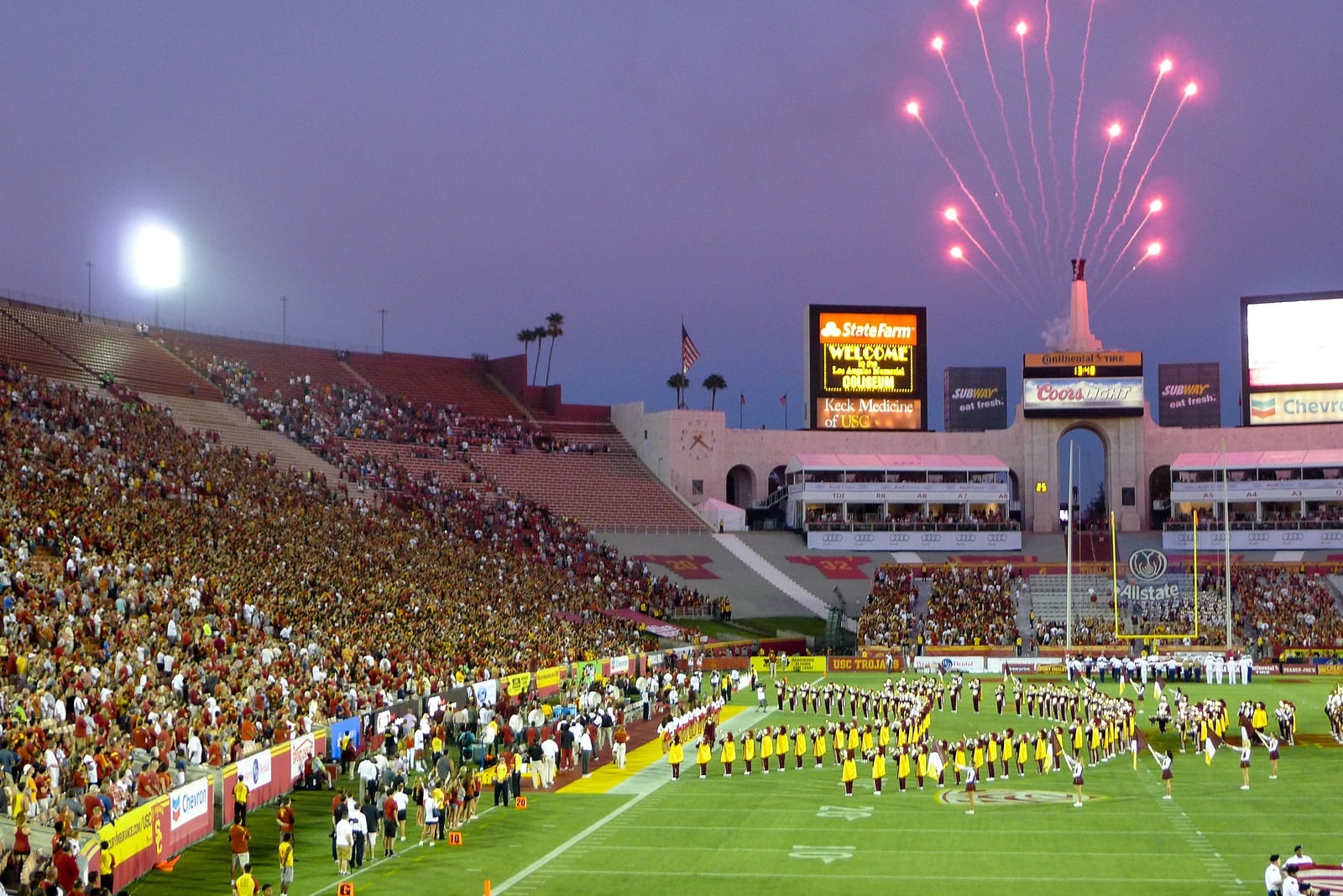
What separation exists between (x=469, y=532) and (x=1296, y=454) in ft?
138

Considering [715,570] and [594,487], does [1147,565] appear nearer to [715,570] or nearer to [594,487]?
[715,570]

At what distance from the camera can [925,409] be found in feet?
255

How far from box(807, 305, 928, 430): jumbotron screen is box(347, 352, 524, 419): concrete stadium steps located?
1711 centimetres

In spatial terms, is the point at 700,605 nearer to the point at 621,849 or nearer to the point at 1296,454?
the point at 1296,454

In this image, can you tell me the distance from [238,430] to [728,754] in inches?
1456

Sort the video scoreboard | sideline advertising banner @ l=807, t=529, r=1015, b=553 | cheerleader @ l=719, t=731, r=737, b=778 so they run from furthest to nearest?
the video scoreboard, sideline advertising banner @ l=807, t=529, r=1015, b=553, cheerleader @ l=719, t=731, r=737, b=778

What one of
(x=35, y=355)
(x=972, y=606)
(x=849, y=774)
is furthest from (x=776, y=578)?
(x=849, y=774)

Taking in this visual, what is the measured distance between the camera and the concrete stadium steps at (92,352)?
58.5 meters

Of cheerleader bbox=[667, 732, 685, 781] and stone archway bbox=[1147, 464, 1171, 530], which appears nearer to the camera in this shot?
cheerleader bbox=[667, 732, 685, 781]

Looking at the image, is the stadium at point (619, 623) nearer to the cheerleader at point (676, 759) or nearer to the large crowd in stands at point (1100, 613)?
the large crowd in stands at point (1100, 613)

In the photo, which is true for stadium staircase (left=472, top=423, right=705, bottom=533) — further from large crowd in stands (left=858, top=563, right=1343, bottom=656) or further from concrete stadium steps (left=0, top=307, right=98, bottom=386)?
concrete stadium steps (left=0, top=307, right=98, bottom=386)

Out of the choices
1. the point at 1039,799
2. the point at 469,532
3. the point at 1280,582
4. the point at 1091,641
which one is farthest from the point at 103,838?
the point at 1280,582

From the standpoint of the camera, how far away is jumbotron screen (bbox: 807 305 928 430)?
7612cm

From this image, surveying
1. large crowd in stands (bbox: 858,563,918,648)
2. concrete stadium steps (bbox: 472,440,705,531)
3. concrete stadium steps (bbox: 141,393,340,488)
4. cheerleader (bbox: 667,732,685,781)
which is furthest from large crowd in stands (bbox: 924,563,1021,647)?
cheerleader (bbox: 667,732,685,781)
